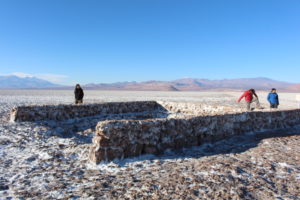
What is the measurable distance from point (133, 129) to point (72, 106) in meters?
6.34

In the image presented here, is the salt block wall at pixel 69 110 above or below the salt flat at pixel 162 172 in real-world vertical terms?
above

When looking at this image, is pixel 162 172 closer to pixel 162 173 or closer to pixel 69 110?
pixel 162 173

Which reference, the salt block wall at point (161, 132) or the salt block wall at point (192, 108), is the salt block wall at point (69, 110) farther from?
the salt block wall at point (161, 132)

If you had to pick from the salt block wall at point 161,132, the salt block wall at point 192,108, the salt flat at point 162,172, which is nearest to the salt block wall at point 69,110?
the salt block wall at point 192,108

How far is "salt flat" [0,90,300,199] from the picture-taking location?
11.3 feet

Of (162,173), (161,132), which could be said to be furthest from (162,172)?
(161,132)

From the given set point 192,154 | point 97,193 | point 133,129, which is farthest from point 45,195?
point 192,154

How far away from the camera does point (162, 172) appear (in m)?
4.23

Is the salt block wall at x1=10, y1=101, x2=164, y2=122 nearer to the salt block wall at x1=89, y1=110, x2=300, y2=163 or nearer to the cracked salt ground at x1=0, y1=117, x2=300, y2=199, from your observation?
the cracked salt ground at x1=0, y1=117, x2=300, y2=199

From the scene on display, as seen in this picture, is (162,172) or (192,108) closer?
(162,172)

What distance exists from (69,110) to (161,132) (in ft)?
20.7

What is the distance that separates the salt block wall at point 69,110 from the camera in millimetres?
9203

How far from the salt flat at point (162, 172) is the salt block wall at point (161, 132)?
0.70 ft

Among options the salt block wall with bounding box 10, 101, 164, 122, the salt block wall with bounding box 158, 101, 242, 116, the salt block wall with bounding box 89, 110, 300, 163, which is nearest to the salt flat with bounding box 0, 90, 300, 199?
the salt block wall with bounding box 89, 110, 300, 163
